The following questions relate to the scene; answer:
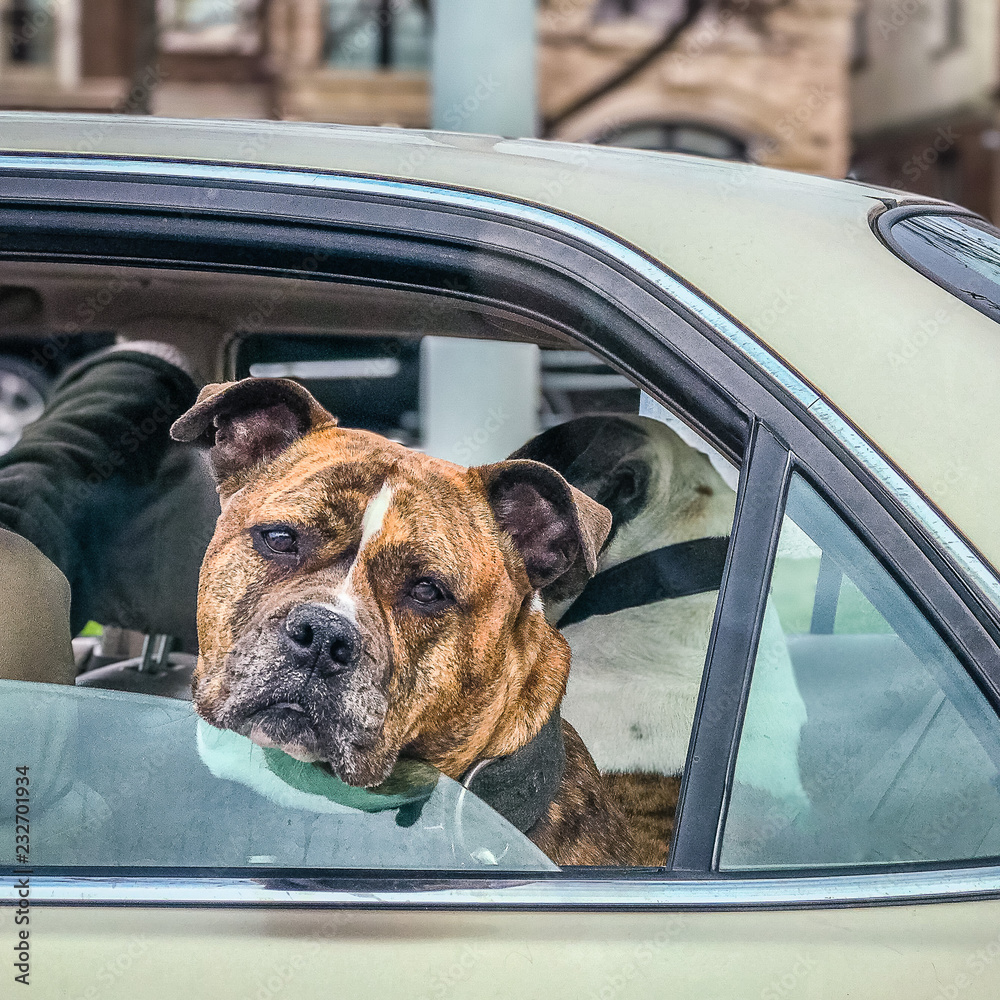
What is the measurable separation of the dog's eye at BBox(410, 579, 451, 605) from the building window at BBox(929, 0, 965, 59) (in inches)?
799

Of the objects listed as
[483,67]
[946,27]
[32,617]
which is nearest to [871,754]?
[32,617]

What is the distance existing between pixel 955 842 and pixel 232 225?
3.75 feet

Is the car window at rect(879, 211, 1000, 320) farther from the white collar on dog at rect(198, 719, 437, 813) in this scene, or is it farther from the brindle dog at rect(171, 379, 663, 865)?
the white collar on dog at rect(198, 719, 437, 813)

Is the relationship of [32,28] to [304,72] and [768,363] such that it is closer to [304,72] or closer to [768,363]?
[304,72]

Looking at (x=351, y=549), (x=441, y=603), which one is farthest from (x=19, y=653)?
(x=441, y=603)

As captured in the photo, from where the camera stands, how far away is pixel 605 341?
4.76 ft

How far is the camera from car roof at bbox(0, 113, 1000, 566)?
4.16 ft

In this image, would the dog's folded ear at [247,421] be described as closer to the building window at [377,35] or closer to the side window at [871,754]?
the side window at [871,754]

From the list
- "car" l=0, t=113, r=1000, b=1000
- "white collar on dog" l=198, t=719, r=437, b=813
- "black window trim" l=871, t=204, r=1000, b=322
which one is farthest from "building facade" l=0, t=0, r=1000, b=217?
"white collar on dog" l=198, t=719, r=437, b=813

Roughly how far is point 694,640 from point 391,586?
1.46 ft

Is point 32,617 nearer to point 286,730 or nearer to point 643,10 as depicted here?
point 286,730

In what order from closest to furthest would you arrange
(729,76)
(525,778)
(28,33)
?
(525,778), (729,76), (28,33)

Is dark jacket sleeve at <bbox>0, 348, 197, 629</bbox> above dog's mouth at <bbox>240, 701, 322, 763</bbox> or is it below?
above

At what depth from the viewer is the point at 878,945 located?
1156 mm
